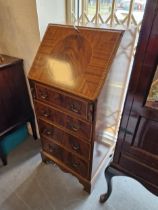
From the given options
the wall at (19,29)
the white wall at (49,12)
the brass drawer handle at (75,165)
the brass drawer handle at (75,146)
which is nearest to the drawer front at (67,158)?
the brass drawer handle at (75,165)

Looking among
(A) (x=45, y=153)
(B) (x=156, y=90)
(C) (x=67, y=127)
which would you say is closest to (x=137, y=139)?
(B) (x=156, y=90)

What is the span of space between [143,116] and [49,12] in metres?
0.98

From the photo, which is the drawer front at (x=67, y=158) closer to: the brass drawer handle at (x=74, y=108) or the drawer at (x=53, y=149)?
the drawer at (x=53, y=149)

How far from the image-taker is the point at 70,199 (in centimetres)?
138

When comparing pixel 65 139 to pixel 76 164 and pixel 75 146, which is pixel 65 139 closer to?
pixel 75 146

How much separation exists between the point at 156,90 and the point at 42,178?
1270 mm

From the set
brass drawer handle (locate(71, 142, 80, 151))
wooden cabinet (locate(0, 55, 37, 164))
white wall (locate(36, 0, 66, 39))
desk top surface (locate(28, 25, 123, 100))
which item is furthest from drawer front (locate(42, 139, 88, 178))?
white wall (locate(36, 0, 66, 39))

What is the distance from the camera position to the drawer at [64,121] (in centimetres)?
105

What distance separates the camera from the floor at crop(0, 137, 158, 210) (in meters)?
1.34

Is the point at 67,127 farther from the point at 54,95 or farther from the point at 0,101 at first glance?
the point at 0,101

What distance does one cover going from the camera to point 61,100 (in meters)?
1.04

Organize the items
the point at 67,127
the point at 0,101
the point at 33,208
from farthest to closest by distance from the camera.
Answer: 1. the point at 0,101
2. the point at 33,208
3. the point at 67,127

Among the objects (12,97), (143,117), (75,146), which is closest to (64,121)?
(75,146)

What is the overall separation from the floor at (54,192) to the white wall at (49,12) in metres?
1.19
